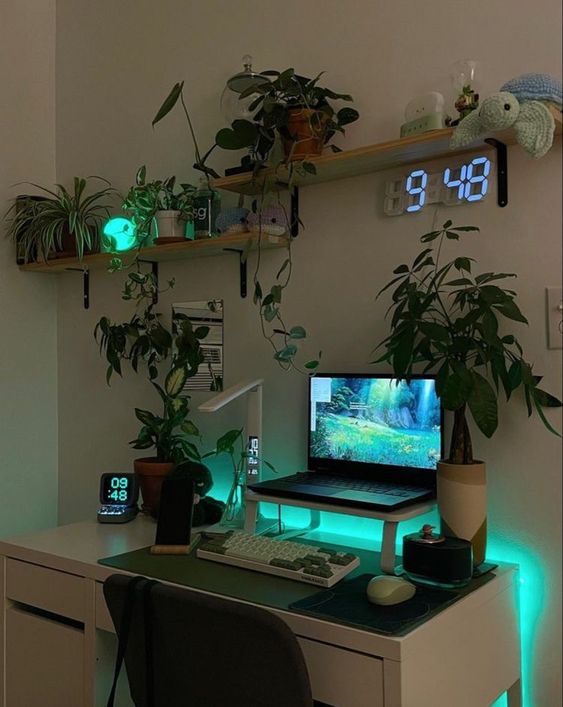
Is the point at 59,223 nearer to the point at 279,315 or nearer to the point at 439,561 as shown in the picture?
the point at 279,315

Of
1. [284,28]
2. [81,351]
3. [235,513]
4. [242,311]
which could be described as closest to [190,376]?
[242,311]

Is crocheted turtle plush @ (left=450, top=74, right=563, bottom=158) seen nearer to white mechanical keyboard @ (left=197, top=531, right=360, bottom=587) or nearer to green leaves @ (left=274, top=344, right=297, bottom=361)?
green leaves @ (left=274, top=344, right=297, bottom=361)

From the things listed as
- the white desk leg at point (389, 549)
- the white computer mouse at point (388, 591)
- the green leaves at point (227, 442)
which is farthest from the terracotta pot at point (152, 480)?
the white computer mouse at point (388, 591)

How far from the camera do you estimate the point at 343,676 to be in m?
1.16

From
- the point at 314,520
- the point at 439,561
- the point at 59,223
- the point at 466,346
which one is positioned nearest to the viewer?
the point at 439,561

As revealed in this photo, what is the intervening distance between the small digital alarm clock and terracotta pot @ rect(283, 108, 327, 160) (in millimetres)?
1014

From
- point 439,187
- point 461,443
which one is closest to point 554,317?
point 461,443

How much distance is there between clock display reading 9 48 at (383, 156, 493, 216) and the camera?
1.58 meters

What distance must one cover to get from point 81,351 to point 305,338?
1.01 m

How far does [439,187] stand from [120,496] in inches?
47.7

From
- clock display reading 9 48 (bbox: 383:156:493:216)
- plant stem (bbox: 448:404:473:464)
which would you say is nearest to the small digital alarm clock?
plant stem (bbox: 448:404:473:464)

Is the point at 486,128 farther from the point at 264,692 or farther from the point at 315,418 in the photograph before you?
the point at 264,692

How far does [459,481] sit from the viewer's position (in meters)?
1.43

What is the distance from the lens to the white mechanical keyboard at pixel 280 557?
136cm
